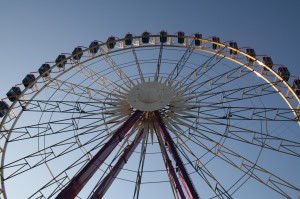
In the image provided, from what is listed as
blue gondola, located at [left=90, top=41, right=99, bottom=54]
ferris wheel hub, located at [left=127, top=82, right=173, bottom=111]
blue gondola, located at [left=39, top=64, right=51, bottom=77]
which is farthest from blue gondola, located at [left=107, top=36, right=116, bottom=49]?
ferris wheel hub, located at [left=127, top=82, right=173, bottom=111]

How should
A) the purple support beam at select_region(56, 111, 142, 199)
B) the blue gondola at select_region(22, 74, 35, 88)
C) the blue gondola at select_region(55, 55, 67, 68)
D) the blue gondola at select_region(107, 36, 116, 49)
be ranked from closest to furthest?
the purple support beam at select_region(56, 111, 142, 199), the blue gondola at select_region(22, 74, 35, 88), the blue gondola at select_region(55, 55, 67, 68), the blue gondola at select_region(107, 36, 116, 49)

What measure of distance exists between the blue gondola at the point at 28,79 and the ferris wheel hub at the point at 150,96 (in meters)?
7.91

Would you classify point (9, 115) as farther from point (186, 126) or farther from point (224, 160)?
point (224, 160)

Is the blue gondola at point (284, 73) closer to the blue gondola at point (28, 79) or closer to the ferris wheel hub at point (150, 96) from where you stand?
the ferris wheel hub at point (150, 96)

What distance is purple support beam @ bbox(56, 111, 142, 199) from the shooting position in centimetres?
1113

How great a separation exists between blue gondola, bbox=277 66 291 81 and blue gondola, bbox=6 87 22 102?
728 inches

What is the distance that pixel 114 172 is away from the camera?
14.0 meters

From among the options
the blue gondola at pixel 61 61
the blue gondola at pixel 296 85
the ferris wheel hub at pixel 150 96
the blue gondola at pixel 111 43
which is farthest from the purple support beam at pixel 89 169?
the blue gondola at pixel 296 85

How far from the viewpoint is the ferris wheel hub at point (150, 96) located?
48.4 feet

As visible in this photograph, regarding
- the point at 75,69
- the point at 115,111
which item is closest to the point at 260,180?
the point at 115,111

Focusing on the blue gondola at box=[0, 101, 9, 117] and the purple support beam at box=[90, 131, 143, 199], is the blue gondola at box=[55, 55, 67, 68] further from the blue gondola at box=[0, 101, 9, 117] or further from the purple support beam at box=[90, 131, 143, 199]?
the purple support beam at box=[90, 131, 143, 199]

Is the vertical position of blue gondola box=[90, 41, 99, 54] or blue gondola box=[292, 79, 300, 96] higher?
blue gondola box=[90, 41, 99, 54]

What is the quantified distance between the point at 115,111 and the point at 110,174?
380cm

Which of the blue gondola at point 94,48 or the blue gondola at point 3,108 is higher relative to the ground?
the blue gondola at point 94,48
